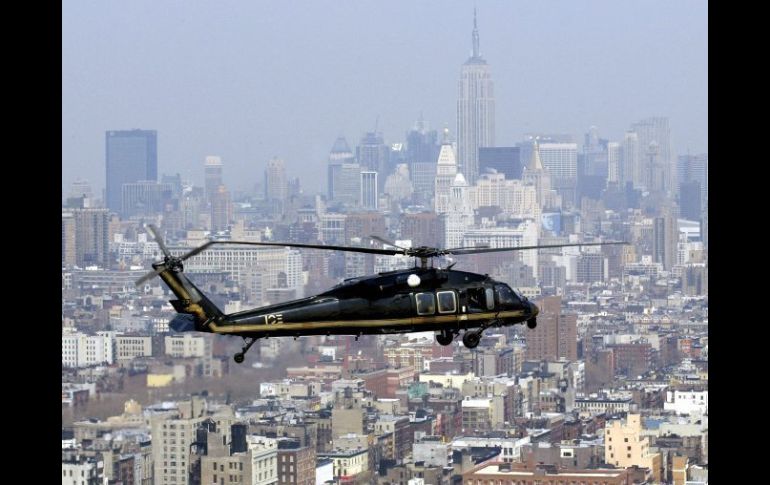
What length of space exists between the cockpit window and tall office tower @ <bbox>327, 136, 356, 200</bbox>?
33.8 meters

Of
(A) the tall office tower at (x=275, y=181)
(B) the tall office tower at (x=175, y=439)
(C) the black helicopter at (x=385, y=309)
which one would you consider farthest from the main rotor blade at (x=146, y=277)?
(A) the tall office tower at (x=275, y=181)

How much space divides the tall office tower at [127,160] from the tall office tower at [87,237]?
142 cm

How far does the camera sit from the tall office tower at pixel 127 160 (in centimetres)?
3666

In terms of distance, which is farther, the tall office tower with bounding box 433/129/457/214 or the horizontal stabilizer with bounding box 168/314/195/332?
the tall office tower with bounding box 433/129/457/214

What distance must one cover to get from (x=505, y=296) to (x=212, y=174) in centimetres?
3555

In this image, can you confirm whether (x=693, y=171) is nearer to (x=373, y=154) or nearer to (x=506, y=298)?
(x=373, y=154)

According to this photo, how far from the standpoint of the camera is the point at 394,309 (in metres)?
5.18

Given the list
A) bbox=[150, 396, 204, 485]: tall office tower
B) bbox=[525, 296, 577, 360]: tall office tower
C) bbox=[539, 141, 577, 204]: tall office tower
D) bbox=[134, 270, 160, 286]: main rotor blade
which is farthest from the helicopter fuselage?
bbox=[539, 141, 577, 204]: tall office tower

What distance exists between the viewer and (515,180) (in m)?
42.7

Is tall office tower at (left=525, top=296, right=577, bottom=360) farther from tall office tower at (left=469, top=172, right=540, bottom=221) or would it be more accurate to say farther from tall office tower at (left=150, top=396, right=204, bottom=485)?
tall office tower at (left=469, top=172, right=540, bottom=221)

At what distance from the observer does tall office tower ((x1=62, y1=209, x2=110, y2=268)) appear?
30.9m

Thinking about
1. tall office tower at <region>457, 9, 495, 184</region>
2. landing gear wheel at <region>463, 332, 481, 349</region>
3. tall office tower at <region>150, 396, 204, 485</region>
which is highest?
tall office tower at <region>457, 9, 495, 184</region>

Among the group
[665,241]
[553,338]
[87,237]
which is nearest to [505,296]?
[553,338]
